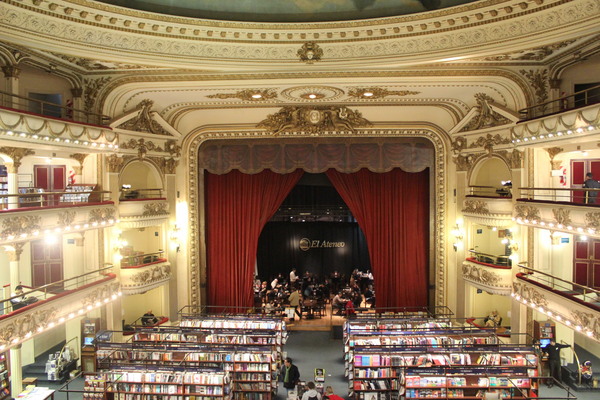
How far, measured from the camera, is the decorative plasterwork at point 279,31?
26.2 feet

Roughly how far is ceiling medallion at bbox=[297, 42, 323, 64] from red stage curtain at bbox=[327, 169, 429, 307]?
5.80m

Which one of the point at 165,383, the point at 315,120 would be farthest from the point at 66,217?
the point at 315,120

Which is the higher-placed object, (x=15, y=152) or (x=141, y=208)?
(x=15, y=152)

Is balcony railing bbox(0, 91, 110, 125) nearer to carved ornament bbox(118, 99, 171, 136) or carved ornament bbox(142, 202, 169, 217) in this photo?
carved ornament bbox(118, 99, 171, 136)

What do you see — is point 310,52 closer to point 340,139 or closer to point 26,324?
point 340,139

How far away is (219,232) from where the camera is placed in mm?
15109

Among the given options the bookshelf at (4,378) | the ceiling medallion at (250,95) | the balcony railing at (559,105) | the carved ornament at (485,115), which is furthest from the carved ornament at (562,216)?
the bookshelf at (4,378)

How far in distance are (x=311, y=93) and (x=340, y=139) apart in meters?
2.54

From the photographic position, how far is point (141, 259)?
1277 centimetres

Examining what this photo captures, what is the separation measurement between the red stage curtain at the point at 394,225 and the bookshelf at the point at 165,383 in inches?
298

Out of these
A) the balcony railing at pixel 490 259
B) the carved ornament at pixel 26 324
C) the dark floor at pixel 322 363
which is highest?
the balcony railing at pixel 490 259

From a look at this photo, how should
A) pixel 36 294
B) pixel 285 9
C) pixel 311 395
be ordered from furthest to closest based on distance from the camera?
pixel 36 294 < pixel 285 9 < pixel 311 395

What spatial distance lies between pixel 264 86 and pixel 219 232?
5.81m

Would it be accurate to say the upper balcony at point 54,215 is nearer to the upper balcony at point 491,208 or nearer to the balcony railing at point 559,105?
the upper balcony at point 491,208
